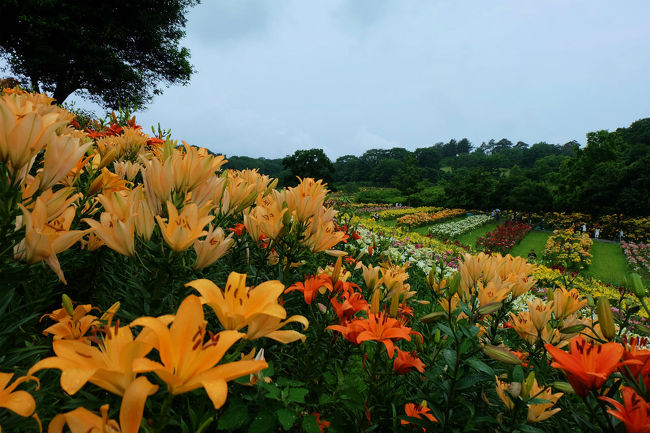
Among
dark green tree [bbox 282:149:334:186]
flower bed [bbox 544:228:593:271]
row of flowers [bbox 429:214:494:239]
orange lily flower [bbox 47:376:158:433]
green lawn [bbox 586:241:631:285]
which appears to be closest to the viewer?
orange lily flower [bbox 47:376:158:433]

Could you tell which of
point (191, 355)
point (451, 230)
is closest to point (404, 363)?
point (191, 355)

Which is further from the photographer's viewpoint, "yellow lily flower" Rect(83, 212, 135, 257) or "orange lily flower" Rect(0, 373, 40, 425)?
"yellow lily flower" Rect(83, 212, 135, 257)

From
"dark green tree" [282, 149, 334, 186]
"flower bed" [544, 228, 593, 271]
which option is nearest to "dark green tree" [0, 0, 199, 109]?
"flower bed" [544, 228, 593, 271]

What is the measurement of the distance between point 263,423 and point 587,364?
86 centimetres

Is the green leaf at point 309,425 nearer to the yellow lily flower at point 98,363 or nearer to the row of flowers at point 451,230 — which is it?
the yellow lily flower at point 98,363

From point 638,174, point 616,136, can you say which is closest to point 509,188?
point 638,174

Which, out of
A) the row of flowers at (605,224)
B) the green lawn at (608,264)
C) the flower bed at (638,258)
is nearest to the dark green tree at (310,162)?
the row of flowers at (605,224)

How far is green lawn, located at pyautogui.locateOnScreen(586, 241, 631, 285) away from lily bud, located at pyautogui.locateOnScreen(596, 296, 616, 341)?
12664mm

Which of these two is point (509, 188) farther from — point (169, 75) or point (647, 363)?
point (647, 363)

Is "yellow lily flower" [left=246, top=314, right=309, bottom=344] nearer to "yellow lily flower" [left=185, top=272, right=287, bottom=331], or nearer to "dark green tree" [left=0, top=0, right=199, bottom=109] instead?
"yellow lily flower" [left=185, top=272, right=287, bottom=331]

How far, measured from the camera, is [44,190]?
84 centimetres

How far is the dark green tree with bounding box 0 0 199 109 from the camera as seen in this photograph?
10.4 meters

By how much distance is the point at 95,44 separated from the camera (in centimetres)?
1111

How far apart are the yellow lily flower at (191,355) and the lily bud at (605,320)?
108 centimetres
